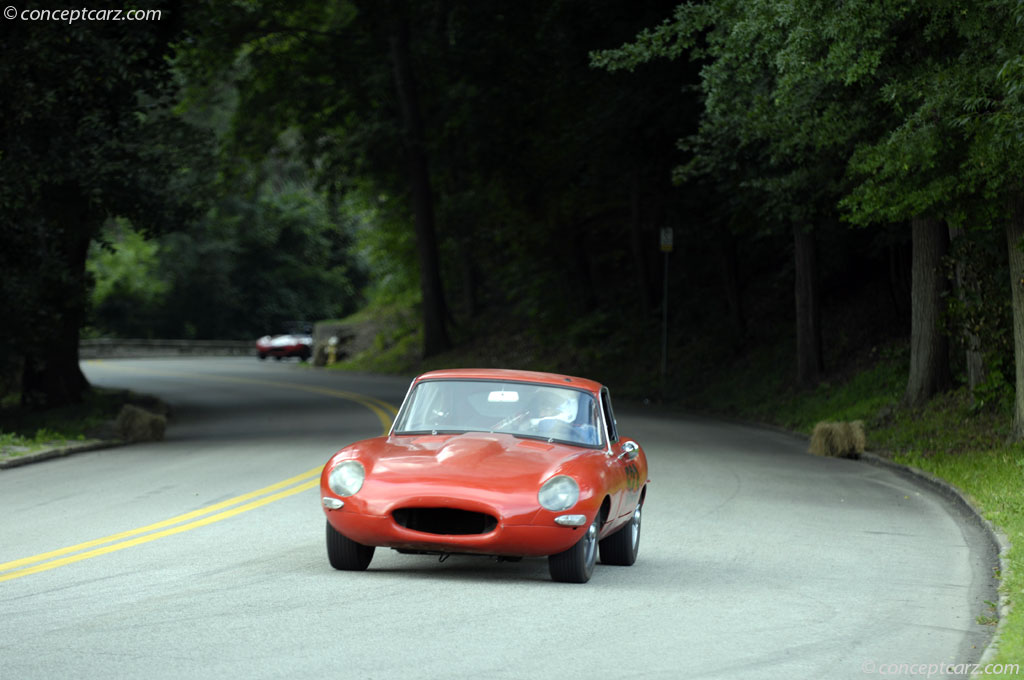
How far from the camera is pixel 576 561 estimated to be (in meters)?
8.90

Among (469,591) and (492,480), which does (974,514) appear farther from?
(469,591)

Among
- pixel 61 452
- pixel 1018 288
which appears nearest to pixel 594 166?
pixel 1018 288

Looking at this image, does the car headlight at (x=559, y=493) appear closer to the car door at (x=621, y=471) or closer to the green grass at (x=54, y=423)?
the car door at (x=621, y=471)

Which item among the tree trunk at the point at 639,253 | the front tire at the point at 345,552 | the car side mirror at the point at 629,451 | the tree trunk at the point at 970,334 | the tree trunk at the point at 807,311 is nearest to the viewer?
the front tire at the point at 345,552

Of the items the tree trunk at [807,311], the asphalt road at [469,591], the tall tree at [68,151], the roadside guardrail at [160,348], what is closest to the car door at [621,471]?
the asphalt road at [469,591]

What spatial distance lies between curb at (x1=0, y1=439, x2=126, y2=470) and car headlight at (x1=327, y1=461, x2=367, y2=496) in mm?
9828

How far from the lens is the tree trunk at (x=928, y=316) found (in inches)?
886

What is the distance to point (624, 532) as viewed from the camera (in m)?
9.98

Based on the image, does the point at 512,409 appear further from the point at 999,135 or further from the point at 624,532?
the point at 999,135

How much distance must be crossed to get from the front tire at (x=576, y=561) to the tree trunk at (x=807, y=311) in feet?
65.6

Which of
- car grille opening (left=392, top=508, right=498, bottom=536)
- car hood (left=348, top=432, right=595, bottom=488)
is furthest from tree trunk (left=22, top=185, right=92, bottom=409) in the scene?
car grille opening (left=392, top=508, right=498, bottom=536)

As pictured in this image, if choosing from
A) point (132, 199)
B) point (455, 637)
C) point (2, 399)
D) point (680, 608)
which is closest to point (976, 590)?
point (680, 608)

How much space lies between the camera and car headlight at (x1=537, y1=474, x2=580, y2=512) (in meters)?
8.66

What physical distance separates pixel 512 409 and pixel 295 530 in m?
2.65
